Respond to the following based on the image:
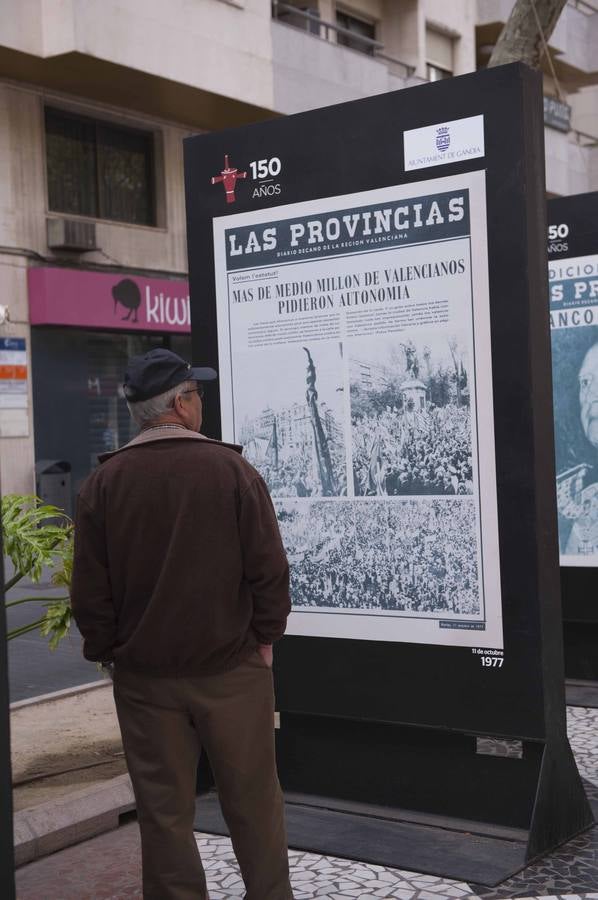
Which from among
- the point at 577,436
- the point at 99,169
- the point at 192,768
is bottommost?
the point at 192,768

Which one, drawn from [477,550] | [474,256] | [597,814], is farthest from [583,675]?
[474,256]

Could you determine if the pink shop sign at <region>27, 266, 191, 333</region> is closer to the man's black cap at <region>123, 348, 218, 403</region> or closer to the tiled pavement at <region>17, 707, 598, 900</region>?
the tiled pavement at <region>17, 707, 598, 900</region>

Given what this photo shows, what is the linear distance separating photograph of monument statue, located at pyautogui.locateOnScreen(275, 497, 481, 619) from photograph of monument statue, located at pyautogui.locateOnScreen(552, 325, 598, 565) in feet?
9.38

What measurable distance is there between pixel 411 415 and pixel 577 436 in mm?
3007

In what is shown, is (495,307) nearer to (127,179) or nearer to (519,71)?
(519,71)

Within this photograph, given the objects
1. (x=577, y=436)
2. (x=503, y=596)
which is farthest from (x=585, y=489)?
(x=503, y=596)

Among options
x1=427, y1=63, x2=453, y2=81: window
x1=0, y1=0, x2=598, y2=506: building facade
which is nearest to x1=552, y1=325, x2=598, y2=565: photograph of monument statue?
x1=0, y1=0, x2=598, y2=506: building facade

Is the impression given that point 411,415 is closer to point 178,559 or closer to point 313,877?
point 178,559

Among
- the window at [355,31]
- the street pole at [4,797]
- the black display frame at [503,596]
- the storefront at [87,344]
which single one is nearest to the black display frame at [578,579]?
the black display frame at [503,596]

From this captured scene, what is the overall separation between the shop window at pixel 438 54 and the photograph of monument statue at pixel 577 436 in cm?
1724

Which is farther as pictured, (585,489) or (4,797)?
(585,489)

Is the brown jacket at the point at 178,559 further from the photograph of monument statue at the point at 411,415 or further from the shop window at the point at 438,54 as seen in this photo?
the shop window at the point at 438,54

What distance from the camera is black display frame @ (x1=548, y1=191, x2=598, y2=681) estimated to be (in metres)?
7.21

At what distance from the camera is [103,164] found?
59.7 feet
